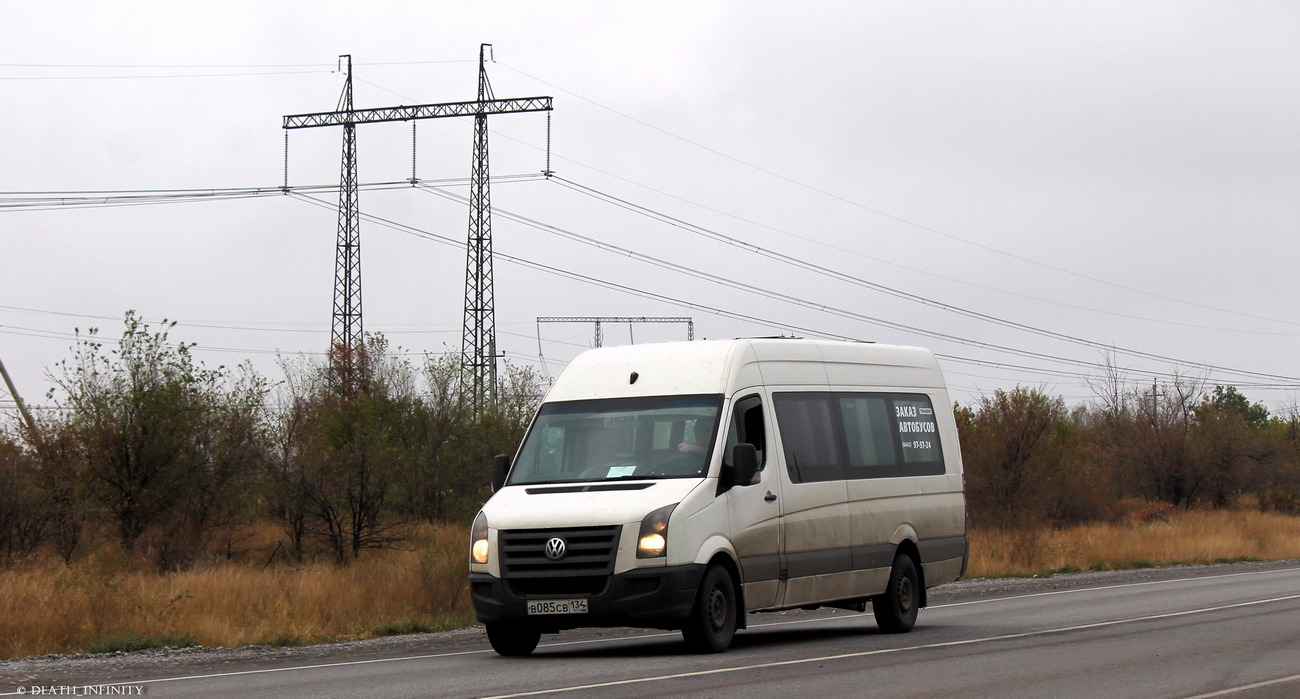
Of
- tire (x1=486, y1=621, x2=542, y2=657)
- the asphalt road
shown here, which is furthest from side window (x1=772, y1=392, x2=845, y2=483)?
tire (x1=486, y1=621, x2=542, y2=657)

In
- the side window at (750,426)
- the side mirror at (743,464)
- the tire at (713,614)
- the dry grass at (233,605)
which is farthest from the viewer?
the dry grass at (233,605)

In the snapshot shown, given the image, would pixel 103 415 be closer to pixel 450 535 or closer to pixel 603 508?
pixel 450 535

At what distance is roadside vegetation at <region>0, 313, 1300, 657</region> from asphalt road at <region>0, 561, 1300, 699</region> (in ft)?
8.00

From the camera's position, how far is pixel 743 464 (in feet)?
41.3

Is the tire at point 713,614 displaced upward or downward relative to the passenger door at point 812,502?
downward

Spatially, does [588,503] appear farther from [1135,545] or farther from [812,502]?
[1135,545]

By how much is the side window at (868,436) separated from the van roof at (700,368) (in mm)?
307

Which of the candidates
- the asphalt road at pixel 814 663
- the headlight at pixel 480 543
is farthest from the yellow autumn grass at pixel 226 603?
the headlight at pixel 480 543

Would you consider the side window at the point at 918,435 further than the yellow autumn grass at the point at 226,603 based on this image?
Yes

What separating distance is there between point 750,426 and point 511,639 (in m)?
3.07

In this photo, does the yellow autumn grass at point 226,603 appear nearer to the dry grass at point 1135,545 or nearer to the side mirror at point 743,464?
the side mirror at point 743,464

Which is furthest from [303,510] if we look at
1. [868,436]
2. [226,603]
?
[868,436]

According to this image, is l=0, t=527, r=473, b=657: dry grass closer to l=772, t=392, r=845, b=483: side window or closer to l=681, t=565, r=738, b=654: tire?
l=681, t=565, r=738, b=654: tire

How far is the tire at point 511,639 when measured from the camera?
1285 cm
